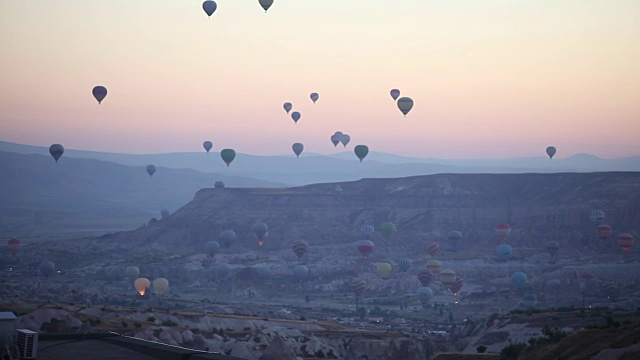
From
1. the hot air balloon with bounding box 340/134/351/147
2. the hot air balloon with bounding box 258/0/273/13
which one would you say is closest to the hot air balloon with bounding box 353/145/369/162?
the hot air balloon with bounding box 340/134/351/147

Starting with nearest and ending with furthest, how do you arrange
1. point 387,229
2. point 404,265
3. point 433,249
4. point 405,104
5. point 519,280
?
point 405,104 < point 519,280 < point 404,265 < point 433,249 < point 387,229

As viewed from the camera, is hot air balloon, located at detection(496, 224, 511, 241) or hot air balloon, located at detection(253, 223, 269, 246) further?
hot air balloon, located at detection(253, 223, 269, 246)

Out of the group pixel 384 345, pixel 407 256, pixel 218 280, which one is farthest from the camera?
pixel 407 256

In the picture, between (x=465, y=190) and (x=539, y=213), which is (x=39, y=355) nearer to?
(x=539, y=213)

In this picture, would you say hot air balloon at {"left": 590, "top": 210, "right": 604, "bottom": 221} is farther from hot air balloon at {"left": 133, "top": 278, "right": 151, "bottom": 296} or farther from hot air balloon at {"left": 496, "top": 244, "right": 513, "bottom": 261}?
hot air balloon at {"left": 133, "top": 278, "right": 151, "bottom": 296}

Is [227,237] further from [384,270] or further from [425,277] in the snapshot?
[425,277]

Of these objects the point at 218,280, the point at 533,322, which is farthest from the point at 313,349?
the point at 218,280

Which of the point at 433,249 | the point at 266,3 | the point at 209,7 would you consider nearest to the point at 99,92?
the point at 209,7
